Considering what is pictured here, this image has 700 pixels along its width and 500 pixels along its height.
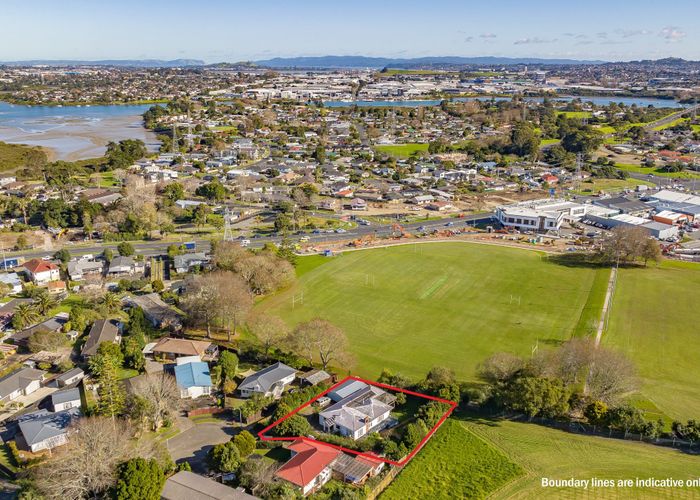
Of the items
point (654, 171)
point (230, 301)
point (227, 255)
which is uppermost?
point (654, 171)

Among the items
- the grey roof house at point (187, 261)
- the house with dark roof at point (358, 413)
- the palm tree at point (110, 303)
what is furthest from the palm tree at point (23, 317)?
the house with dark roof at point (358, 413)

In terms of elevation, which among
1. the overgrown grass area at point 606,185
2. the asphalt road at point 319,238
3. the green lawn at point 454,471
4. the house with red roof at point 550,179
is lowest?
the green lawn at point 454,471

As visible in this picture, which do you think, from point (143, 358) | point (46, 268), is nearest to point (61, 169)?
point (46, 268)

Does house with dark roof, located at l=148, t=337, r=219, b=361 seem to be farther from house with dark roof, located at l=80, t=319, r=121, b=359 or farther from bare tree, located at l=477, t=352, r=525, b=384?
bare tree, located at l=477, t=352, r=525, b=384

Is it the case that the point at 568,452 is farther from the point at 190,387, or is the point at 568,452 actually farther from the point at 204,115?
the point at 204,115

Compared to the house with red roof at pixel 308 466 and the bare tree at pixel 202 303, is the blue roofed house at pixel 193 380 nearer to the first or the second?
the bare tree at pixel 202 303

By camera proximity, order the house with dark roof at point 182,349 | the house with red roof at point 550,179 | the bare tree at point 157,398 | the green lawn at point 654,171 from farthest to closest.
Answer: the green lawn at point 654,171, the house with red roof at point 550,179, the house with dark roof at point 182,349, the bare tree at point 157,398

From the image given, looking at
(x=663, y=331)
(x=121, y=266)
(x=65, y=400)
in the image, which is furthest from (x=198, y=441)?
(x=663, y=331)

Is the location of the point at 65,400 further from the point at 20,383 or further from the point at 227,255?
the point at 227,255
